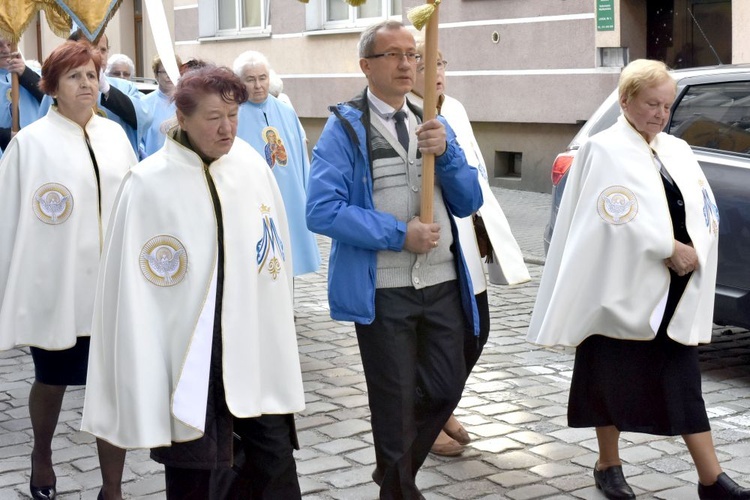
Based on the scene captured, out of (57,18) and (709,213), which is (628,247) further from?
(57,18)

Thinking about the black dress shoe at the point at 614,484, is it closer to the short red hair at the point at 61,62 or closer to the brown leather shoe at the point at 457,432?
the brown leather shoe at the point at 457,432

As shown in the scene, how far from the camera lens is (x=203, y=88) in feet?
13.5

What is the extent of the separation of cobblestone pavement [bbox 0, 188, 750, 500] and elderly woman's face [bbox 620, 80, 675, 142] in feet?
4.70

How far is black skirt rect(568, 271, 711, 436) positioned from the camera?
4.87 metres

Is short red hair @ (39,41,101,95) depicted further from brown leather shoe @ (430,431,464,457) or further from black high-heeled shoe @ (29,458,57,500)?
brown leather shoe @ (430,431,464,457)

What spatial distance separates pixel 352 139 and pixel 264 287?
72 cm

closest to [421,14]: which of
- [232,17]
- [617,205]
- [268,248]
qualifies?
[268,248]

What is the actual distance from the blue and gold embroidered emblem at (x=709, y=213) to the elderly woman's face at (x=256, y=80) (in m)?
4.10

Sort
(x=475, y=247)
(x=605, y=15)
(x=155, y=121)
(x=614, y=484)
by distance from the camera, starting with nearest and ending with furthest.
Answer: (x=614, y=484), (x=475, y=247), (x=155, y=121), (x=605, y=15)

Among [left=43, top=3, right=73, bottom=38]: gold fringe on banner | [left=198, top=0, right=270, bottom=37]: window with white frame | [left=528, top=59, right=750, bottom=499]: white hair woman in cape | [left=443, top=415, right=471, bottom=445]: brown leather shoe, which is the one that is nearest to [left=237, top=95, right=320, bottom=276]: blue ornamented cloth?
[left=43, top=3, right=73, bottom=38]: gold fringe on banner

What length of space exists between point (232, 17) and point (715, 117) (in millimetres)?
16068

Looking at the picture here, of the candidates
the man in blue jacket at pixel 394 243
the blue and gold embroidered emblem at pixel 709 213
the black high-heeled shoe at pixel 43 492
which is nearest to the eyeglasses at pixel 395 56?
the man in blue jacket at pixel 394 243

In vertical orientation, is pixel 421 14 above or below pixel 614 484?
above

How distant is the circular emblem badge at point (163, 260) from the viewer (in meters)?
4.07
